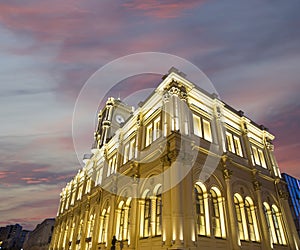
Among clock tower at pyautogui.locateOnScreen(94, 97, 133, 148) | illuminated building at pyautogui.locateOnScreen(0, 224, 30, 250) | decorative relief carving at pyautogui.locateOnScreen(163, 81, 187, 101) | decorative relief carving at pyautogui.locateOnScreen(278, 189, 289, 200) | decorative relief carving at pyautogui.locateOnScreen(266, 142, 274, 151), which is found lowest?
illuminated building at pyautogui.locateOnScreen(0, 224, 30, 250)

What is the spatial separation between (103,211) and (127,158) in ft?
22.3

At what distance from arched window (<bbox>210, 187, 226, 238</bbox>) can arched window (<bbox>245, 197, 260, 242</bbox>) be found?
142 inches

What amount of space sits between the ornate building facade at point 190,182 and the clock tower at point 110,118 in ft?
40.0

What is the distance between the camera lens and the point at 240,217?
17781mm

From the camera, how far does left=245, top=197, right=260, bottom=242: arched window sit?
17516mm

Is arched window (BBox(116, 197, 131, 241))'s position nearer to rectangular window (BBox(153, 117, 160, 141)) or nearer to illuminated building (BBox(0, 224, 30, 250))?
rectangular window (BBox(153, 117, 160, 141))

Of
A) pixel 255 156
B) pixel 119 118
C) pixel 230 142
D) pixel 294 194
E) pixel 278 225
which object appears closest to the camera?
pixel 278 225

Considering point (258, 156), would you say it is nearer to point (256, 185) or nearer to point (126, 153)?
point (256, 185)

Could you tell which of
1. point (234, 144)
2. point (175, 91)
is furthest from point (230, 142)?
point (175, 91)

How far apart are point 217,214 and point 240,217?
3.20 meters

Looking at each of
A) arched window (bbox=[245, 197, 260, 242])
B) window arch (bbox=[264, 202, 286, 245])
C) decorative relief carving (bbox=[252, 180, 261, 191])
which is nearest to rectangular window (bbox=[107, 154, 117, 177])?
arched window (bbox=[245, 197, 260, 242])

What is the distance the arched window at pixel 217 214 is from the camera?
15211mm

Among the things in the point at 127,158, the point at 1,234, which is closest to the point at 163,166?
the point at 127,158

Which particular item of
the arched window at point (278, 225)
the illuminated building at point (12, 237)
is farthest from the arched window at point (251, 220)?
the illuminated building at point (12, 237)
